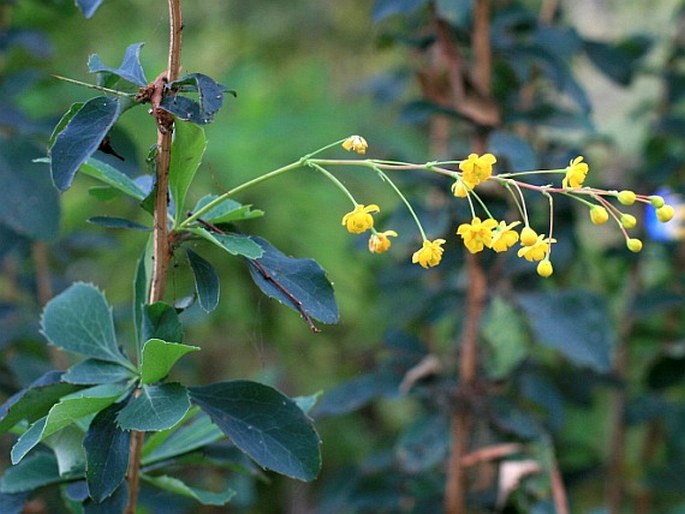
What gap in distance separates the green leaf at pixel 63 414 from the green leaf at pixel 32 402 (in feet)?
0.10

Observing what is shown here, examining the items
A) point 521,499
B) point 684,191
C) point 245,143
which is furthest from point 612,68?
point 245,143

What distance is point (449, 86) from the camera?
1.14m

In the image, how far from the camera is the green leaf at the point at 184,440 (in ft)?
2.40

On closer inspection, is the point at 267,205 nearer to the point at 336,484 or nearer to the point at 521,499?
the point at 336,484

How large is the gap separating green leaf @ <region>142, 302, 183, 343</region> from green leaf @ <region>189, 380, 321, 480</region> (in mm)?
54

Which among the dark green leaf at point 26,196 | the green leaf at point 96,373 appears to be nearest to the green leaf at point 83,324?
the green leaf at point 96,373

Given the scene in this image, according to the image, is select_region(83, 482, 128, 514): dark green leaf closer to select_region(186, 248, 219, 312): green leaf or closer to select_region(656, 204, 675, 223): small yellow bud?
select_region(186, 248, 219, 312): green leaf

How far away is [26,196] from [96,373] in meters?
0.47

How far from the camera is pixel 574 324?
1101mm

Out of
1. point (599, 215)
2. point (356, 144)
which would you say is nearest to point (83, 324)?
point (356, 144)

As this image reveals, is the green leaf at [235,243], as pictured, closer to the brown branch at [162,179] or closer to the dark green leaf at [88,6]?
the brown branch at [162,179]

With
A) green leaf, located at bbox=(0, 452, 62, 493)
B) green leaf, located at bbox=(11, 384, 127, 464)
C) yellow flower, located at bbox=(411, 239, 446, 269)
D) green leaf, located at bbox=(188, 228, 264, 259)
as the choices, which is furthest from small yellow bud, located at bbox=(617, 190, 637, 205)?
green leaf, located at bbox=(0, 452, 62, 493)

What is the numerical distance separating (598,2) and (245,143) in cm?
92

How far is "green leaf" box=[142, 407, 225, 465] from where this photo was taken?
28.8 inches
